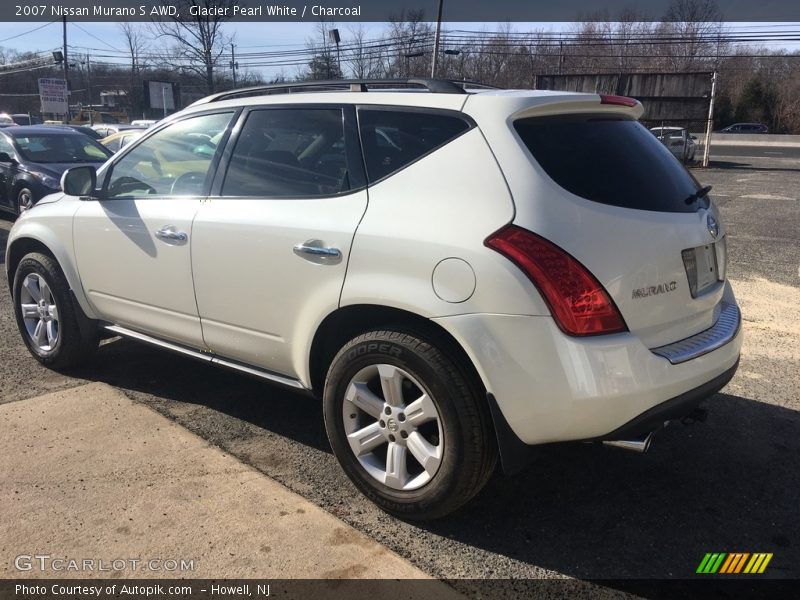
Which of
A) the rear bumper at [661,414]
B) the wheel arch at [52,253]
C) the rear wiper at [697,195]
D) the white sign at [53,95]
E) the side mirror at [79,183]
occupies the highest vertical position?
the white sign at [53,95]

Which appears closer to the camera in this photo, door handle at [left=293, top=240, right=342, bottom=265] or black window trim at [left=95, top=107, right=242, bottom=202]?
door handle at [left=293, top=240, right=342, bottom=265]

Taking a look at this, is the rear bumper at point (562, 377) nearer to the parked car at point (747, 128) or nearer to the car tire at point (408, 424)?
the car tire at point (408, 424)

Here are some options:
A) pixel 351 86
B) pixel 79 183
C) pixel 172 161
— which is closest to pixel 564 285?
pixel 351 86

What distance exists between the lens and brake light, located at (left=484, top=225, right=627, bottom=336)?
2.32 meters

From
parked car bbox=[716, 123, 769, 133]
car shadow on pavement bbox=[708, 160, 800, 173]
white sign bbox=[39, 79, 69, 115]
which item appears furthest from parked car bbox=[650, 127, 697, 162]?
white sign bbox=[39, 79, 69, 115]

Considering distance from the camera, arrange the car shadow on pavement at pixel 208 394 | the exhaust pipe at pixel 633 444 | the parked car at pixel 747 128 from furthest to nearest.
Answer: the parked car at pixel 747 128 → the car shadow on pavement at pixel 208 394 → the exhaust pipe at pixel 633 444

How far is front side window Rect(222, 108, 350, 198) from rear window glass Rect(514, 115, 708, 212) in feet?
2.94

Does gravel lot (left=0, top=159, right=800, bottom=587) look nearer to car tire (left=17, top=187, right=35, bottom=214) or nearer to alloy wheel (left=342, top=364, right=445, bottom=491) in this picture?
alloy wheel (left=342, top=364, right=445, bottom=491)

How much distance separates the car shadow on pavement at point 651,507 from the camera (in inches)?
103

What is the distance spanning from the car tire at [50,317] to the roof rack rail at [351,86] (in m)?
1.57

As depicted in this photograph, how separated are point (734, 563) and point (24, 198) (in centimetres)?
1104

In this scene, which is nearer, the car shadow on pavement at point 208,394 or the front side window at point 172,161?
the front side window at point 172,161

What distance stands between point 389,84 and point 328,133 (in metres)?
0.38

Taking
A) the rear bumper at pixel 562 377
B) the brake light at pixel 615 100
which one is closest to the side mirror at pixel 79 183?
the rear bumper at pixel 562 377
